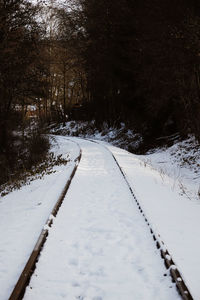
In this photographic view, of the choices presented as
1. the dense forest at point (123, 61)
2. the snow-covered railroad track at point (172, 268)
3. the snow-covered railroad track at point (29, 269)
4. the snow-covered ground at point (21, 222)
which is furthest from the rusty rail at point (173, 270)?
the dense forest at point (123, 61)

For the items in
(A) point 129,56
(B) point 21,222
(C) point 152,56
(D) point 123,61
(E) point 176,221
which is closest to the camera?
(E) point 176,221

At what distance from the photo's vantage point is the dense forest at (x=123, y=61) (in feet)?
43.4

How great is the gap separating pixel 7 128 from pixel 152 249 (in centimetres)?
1418

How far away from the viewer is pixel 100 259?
387 cm

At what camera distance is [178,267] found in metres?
3.46

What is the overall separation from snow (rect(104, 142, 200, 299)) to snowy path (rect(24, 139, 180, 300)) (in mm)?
254

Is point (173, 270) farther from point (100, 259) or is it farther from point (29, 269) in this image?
point (29, 269)

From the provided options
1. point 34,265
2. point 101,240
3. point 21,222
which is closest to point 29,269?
point 34,265

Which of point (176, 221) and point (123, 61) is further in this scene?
point (123, 61)

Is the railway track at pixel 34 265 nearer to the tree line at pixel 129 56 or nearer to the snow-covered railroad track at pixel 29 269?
the snow-covered railroad track at pixel 29 269

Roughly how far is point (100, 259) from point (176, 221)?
7.48 feet

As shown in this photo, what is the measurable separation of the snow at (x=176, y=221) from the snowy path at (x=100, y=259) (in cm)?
25

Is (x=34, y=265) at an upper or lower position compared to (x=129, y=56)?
lower

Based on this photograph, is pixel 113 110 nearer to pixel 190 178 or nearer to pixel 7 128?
pixel 7 128
